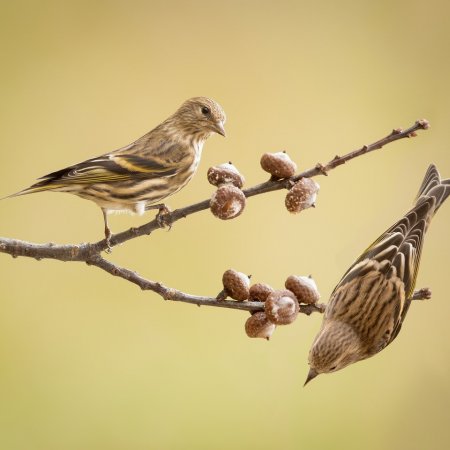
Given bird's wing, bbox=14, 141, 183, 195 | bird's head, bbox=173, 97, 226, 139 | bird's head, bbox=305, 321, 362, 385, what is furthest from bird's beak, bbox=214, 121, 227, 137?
bird's head, bbox=305, 321, 362, 385

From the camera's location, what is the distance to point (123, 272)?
74cm

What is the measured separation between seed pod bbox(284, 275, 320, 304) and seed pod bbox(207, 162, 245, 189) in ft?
0.44

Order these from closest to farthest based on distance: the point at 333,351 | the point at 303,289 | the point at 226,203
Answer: the point at 226,203, the point at 303,289, the point at 333,351

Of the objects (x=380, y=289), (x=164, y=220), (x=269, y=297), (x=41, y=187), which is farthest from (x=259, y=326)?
(x=380, y=289)

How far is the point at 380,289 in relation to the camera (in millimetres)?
1035

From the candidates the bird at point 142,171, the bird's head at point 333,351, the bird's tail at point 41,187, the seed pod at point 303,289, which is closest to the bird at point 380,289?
the bird's head at point 333,351

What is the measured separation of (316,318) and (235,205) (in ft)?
3.17

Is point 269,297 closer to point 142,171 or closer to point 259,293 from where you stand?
point 259,293

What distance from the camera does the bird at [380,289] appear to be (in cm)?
95

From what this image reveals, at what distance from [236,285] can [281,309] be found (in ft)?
0.21

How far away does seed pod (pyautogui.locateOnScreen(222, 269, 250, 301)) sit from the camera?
2.32 ft

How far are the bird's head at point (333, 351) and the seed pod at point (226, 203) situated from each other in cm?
34

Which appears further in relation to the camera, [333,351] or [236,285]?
[333,351]

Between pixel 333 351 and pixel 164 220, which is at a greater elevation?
pixel 164 220
